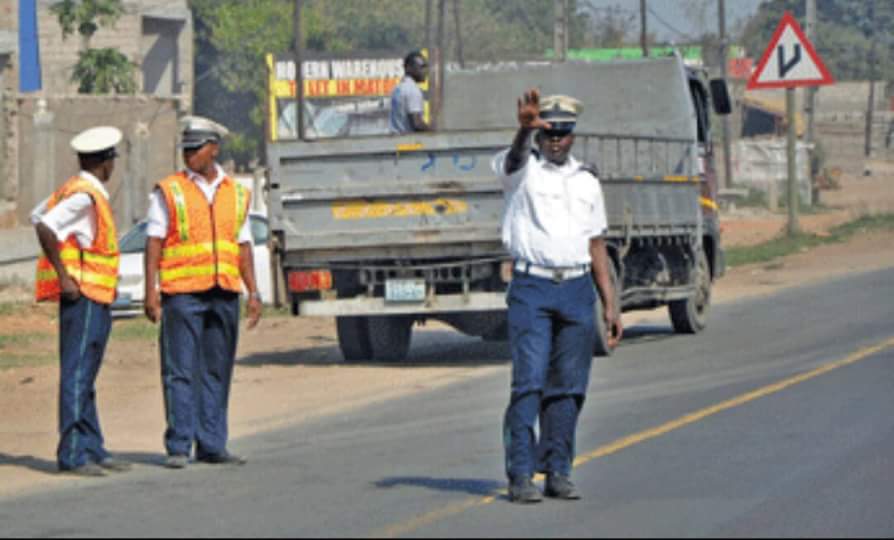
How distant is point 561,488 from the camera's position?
9125 mm

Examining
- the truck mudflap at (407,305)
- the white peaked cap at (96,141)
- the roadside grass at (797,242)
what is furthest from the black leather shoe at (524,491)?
the roadside grass at (797,242)

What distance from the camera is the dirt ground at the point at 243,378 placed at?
1240 centimetres

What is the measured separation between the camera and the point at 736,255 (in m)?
31.9

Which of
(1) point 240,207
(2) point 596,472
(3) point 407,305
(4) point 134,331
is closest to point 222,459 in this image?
(1) point 240,207

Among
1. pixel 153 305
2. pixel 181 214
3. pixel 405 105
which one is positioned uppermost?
pixel 405 105

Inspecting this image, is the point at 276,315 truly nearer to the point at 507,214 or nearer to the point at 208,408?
the point at 208,408

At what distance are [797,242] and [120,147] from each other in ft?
38.1

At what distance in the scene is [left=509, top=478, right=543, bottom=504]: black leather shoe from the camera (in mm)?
8930

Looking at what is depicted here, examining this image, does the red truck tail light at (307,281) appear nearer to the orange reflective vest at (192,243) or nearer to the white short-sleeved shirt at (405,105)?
the white short-sleeved shirt at (405,105)

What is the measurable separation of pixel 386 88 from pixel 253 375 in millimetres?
30784

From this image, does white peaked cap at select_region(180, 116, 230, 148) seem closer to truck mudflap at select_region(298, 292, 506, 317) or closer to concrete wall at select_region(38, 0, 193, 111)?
truck mudflap at select_region(298, 292, 506, 317)

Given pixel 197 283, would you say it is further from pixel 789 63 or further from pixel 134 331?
pixel 789 63

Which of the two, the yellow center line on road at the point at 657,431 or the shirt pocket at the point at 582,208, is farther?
the shirt pocket at the point at 582,208

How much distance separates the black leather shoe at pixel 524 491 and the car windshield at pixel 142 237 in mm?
14531
